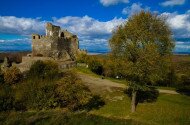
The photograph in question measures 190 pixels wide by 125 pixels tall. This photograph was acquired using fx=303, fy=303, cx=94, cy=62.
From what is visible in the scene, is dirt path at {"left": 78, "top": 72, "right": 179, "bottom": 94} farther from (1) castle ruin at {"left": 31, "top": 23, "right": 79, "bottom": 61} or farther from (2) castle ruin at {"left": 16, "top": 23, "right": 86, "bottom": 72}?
(1) castle ruin at {"left": 31, "top": 23, "right": 79, "bottom": 61}

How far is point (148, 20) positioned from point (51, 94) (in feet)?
69.2

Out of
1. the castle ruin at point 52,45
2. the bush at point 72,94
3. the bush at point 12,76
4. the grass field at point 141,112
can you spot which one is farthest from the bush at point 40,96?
the castle ruin at point 52,45

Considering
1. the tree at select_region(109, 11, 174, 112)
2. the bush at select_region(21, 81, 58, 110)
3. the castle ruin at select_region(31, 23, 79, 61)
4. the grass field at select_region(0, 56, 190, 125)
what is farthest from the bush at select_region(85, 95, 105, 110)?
the castle ruin at select_region(31, 23, 79, 61)

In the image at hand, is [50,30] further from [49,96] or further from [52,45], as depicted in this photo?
[49,96]

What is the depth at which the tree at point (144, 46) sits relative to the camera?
49625 millimetres

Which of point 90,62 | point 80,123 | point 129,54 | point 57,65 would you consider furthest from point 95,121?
point 90,62

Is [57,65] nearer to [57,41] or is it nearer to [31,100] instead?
[57,41]

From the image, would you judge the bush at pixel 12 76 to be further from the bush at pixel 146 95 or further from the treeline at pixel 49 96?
the bush at pixel 146 95


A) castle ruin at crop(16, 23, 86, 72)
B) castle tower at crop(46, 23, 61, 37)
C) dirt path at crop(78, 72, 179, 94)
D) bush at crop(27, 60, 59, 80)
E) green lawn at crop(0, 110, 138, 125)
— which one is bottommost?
dirt path at crop(78, 72, 179, 94)

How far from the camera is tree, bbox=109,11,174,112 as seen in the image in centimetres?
4962

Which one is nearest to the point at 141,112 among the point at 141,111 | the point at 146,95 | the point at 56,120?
the point at 141,111

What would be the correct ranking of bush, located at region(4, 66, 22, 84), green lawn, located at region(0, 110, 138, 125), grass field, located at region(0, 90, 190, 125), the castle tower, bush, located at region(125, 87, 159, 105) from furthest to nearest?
the castle tower < bush, located at region(4, 66, 22, 84) < bush, located at region(125, 87, 159, 105) < grass field, located at region(0, 90, 190, 125) < green lawn, located at region(0, 110, 138, 125)

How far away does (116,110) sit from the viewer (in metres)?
53.4

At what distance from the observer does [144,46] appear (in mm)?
50875
